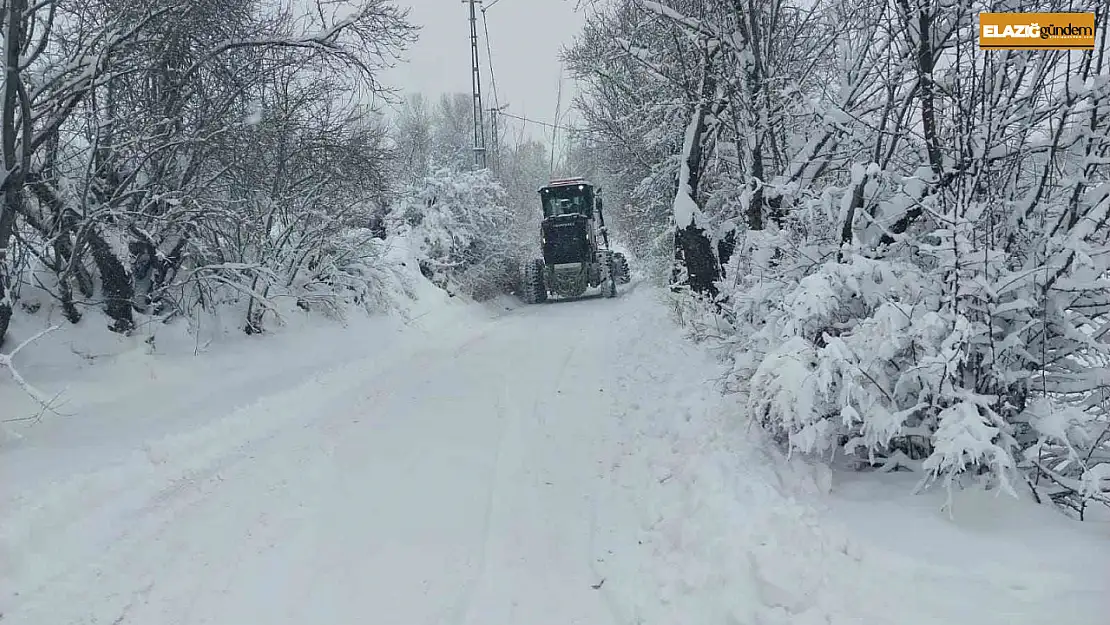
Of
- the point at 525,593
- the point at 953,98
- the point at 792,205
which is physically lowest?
the point at 525,593

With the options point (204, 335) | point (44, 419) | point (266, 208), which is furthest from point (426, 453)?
point (266, 208)

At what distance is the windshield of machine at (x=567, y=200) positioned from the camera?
23.0 m

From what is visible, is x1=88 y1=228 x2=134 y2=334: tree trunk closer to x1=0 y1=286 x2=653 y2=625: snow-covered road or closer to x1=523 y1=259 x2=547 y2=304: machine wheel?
x1=0 y1=286 x2=653 y2=625: snow-covered road

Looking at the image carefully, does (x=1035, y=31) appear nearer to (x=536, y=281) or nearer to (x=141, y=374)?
(x=141, y=374)

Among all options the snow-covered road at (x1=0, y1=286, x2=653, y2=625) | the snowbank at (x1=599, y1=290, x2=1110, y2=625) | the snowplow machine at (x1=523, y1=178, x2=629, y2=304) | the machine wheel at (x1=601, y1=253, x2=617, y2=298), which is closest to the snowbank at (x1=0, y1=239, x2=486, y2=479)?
the snow-covered road at (x1=0, y1=286, x2=653, y2=625)

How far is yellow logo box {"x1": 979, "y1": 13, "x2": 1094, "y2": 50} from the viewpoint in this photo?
3977mm

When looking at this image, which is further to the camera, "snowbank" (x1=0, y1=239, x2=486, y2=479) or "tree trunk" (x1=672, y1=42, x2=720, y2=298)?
"tree trunk" (x1=672, y1=42, x2=720, y2=298)

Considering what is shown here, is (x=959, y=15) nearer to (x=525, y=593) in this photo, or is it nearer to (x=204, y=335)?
(x=525, y=593)

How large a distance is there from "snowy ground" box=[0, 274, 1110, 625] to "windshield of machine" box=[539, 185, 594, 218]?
16.3 metres

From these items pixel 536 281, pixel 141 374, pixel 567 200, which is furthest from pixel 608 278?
pixel 141 374

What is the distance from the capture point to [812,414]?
4051 millimetres

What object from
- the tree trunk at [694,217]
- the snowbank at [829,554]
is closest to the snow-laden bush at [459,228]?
the tree trunk at [694,217]

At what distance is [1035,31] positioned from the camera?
4109 millimetres

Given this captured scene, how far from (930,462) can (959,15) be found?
285cm
